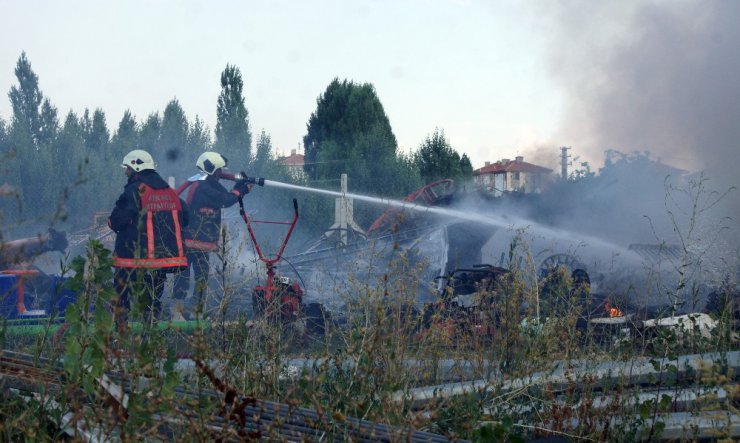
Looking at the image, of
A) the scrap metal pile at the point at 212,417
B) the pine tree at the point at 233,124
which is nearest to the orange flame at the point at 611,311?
the scrap metal pile at the point at 212,417

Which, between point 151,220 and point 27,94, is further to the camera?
point 27,94

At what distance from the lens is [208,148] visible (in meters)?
27.3

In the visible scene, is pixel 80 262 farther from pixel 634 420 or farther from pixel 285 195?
pixel 285 195

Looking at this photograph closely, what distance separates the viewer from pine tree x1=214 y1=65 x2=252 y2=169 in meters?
25.7

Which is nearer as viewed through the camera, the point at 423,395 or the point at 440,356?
the point at 423,395

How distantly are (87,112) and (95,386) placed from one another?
31.6 metres

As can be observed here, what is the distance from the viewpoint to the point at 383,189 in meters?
25.4

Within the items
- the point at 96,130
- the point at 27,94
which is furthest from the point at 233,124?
the point at 27,94

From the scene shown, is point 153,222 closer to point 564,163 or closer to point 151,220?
point 151,220

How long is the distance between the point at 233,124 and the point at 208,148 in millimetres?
1180

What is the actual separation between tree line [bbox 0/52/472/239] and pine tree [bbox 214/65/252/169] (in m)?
0.04

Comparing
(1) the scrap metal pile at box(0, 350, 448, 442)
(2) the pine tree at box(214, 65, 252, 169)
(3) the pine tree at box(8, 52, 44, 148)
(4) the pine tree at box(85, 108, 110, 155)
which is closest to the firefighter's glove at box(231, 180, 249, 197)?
(1) the scrap metal pile at box(0, 350, 448, 442)

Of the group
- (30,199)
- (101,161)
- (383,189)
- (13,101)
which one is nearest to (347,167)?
(383,189)

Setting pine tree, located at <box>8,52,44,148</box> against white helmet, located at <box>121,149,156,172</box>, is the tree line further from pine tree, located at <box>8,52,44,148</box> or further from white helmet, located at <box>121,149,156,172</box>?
white helmet, located at <box>121,149,156,172</box>
